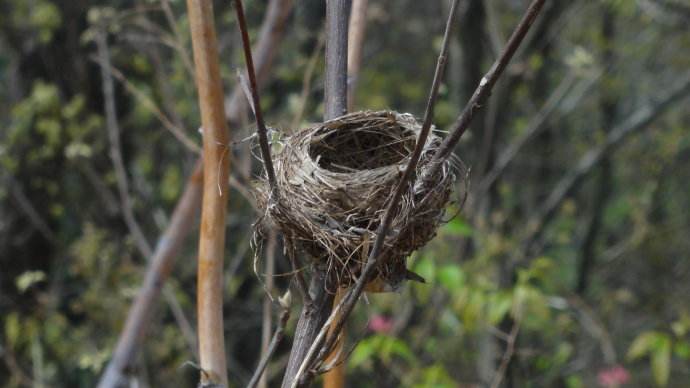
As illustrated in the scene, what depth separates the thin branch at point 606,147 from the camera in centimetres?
543

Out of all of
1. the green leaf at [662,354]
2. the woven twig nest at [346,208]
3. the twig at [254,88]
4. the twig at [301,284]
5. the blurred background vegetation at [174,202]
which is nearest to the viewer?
the twig at [254,88]

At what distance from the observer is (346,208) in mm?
1809

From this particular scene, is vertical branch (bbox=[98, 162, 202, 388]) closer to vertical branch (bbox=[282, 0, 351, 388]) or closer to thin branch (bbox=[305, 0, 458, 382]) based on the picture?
vertical branch (bbox=[282, 0, 351, 388])

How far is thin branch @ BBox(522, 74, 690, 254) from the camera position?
543 centimetres

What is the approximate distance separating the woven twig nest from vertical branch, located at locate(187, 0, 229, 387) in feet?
0.39

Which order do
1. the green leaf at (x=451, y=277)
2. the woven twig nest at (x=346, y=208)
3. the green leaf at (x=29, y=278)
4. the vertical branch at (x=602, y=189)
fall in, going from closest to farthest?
the woven twig nest at (x=346, y=208) < the green leaf at (x=451, y=277) < the green leaf at (x=29, y=278) < the vertical branch at (x=602, y=189)

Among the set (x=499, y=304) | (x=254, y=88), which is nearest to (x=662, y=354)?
(x=499, y=304)

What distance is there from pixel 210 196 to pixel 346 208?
31 cm

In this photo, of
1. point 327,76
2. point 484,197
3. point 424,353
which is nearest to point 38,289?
point 424,353

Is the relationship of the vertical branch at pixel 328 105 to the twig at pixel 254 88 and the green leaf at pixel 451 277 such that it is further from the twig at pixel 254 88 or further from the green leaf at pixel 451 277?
the green leaf at pixel 451 277

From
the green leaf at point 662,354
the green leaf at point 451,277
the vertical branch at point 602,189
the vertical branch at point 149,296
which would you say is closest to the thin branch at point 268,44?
the vertical branch at point 149,296

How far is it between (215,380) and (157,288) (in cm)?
111

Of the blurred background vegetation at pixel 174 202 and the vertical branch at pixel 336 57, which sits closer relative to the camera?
the vertical branch at pixel 336 57

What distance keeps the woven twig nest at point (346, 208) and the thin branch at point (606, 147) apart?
3884mm
